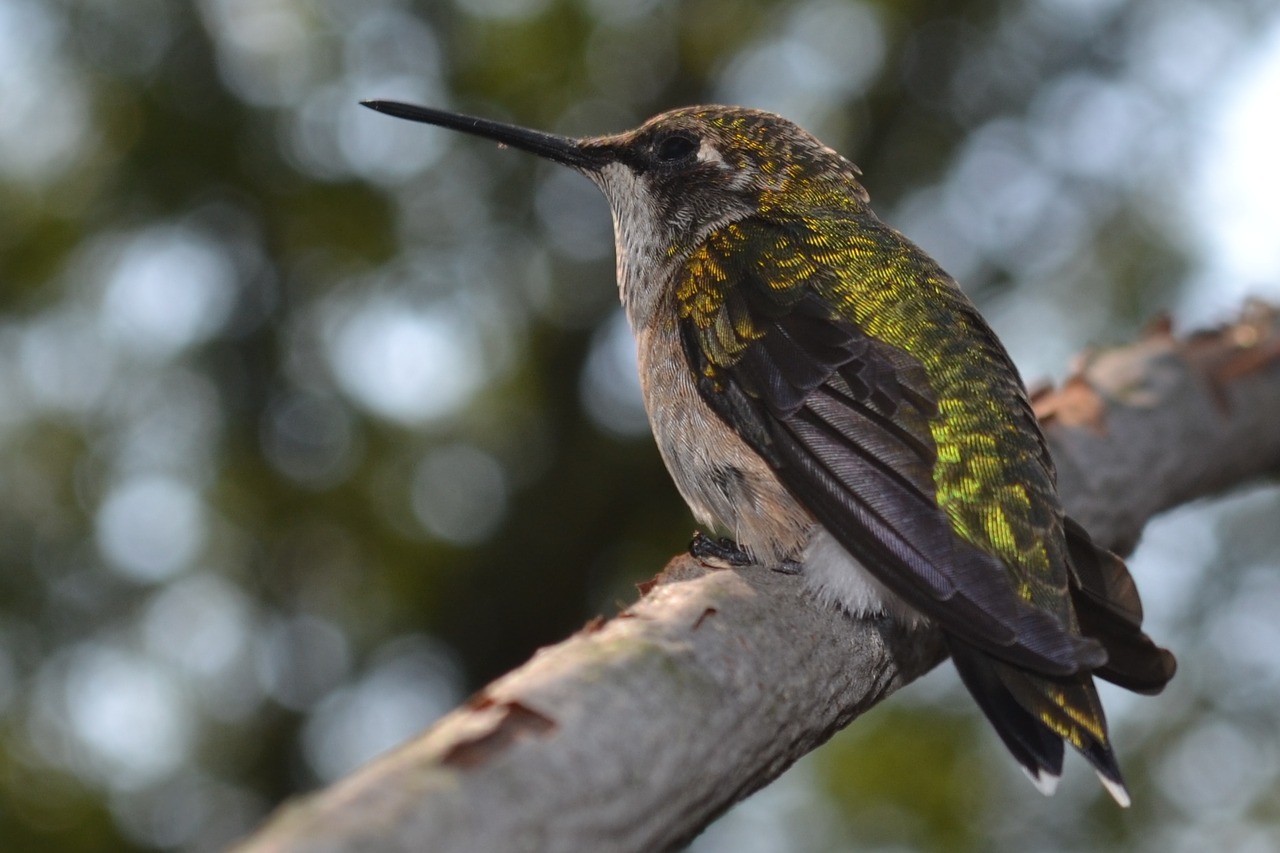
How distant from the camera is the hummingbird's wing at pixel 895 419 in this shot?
3166mm

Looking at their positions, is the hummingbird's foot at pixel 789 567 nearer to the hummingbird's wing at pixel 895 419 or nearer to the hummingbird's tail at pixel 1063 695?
the hummingbird's wing at pixel 895 419

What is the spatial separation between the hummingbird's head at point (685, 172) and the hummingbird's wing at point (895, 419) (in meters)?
0.41

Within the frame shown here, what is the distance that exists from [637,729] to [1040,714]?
1438 millimetres

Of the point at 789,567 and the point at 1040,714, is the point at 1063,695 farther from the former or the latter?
the point at 789,567

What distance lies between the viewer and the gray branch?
172cm

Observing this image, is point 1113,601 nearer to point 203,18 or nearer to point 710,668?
point 710,668

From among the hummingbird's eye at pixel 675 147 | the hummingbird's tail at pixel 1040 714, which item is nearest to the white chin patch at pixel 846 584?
the hummingbird's tail at pixel 1040 714

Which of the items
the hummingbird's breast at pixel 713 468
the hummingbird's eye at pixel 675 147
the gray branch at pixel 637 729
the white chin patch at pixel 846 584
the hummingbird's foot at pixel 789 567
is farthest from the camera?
the hummingbird's eye at pixel 675 147

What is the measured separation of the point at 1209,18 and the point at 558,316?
267 inches

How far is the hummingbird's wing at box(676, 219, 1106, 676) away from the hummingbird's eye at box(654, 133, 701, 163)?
2.56 feet

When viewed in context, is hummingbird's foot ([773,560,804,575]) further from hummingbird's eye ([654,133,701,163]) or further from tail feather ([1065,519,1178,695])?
hummingbird's eye ([654,133,701,163])

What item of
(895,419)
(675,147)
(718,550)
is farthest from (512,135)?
(895,419)

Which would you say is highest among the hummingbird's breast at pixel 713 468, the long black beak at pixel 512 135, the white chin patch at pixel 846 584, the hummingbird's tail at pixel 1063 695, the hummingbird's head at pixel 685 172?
the long black beak at pixel 512 135

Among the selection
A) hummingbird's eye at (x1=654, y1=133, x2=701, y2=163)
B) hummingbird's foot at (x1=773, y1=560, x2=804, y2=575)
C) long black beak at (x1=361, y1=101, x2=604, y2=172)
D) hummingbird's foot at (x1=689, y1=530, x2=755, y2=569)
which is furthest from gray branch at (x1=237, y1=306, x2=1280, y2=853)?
long black beak at (x1=361, y1=101, x2=604, y2=172)
